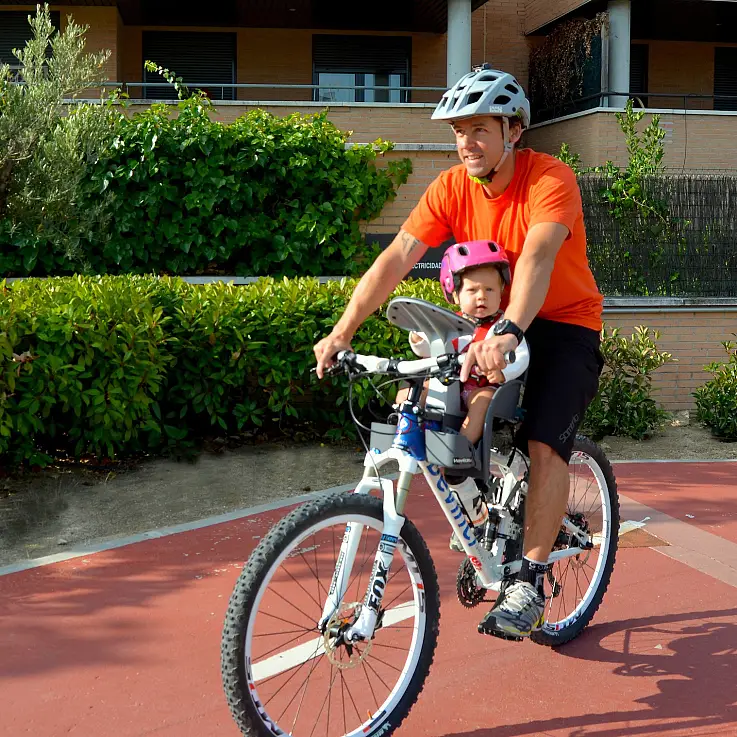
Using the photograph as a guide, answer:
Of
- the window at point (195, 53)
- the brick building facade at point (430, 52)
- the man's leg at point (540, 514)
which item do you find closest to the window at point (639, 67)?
the brick building facade at point (430, 52)

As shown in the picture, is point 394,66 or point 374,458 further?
point 394,66

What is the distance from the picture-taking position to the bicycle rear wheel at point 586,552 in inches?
168

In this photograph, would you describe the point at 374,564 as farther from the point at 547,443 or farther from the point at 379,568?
the point at 547,443

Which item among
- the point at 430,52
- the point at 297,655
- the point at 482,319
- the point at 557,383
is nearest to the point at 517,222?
the point at 482,319

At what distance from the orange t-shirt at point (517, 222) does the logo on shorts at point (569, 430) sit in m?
0.37

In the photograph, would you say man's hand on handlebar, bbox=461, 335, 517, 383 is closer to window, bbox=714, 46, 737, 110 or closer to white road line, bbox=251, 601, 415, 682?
white road line, bbox=251, 601, 415, 682

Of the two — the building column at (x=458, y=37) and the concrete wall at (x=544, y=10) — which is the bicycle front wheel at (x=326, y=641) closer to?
the building column at (x=458, y=37)

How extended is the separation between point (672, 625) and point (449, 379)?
6.63 ft

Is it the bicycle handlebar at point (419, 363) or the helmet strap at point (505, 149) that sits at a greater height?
the helmet strap at point (505, 149)

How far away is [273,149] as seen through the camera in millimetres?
11008

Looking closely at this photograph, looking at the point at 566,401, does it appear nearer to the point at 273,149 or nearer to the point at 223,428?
the point at 223,428

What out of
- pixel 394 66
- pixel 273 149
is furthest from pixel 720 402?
pixel 394 66

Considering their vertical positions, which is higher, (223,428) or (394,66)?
(394,66)

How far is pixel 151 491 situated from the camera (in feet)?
21.9
